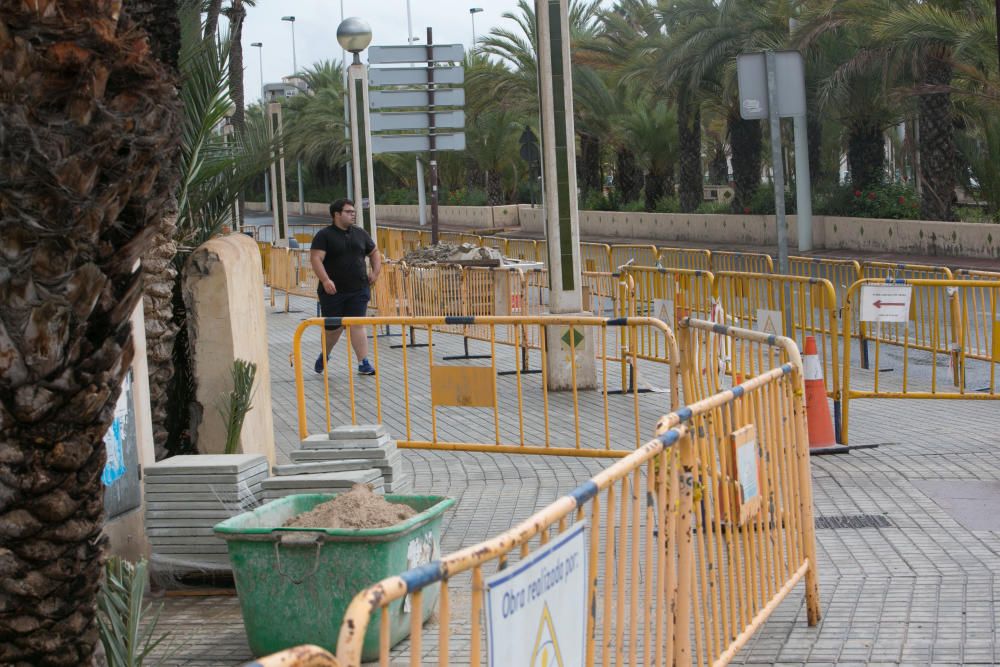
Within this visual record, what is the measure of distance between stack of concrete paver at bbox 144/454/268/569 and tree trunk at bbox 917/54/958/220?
2473 cm

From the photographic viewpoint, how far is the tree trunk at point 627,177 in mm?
45625

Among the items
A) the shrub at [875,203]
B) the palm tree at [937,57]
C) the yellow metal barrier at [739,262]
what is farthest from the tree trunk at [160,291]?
the shrub at [875,203]

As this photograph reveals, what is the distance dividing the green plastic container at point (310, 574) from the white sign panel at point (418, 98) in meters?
16.2

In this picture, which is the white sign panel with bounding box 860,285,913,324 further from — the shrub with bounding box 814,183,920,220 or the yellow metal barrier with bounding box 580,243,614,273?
the shrub with bounding box 814,183,920,220

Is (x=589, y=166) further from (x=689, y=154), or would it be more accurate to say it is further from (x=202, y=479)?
(x=202, y=479)

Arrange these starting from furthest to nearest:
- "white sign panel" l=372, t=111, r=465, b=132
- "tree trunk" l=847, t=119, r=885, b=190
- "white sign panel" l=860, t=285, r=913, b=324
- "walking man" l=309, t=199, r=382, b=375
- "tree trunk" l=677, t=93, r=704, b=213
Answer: "tree trunk" l=677, t=93, r=704, b=213
"tree trunk" l=847, t=119, r=885, b=190
"white sign panel" l=372, t=111, r=465, b=132
"walking man" l=309, t=199, r=382, b=375
"white sign panel" l=860, t=285, r=913, b=324

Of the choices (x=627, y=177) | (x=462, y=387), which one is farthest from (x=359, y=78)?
(x=627, y=177)

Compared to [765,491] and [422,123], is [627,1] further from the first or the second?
[765,491]

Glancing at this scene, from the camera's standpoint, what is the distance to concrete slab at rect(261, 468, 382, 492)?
627cm

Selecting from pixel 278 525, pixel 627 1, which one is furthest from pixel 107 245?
pixel 627 1

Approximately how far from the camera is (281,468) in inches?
255

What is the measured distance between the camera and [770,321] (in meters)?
10.2

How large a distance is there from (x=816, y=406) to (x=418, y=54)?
13.1 m

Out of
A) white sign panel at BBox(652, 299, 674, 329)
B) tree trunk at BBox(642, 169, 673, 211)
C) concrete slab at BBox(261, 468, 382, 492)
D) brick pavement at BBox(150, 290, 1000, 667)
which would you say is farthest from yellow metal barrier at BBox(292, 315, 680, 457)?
tree trunk at BBox(642, 169, 673, 211)
